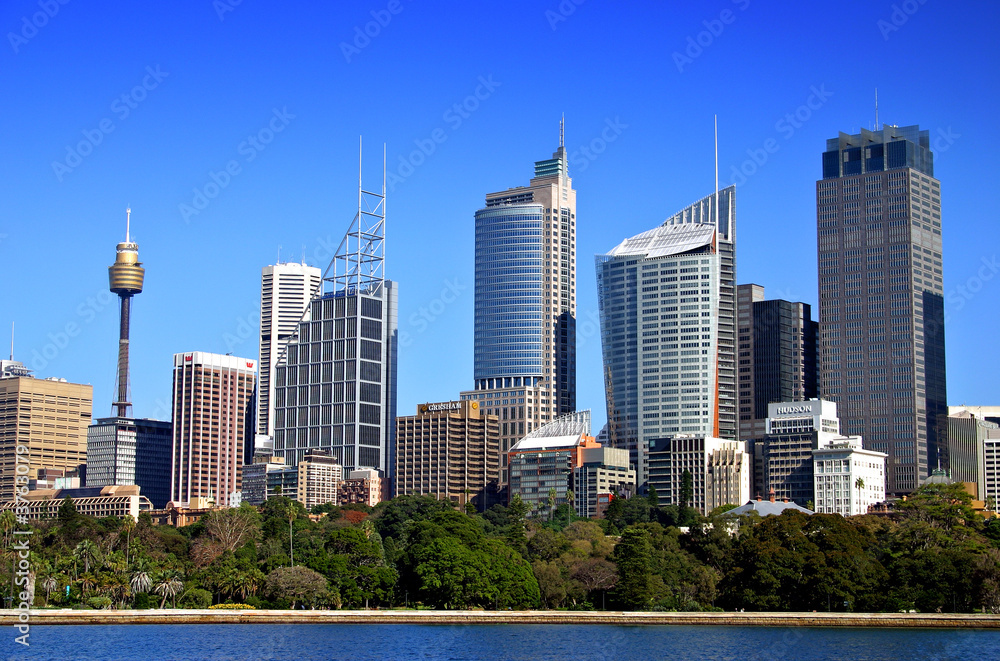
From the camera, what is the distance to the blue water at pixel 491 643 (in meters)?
109

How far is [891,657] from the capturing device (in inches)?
4254

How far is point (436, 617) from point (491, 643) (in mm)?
21132

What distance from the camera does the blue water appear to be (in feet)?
358

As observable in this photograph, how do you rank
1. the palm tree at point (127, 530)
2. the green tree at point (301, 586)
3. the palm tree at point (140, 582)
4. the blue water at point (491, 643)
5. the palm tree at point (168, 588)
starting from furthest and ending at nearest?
the palm tree at point (127, 530), the palm tree at point (140, 582), the palm tree at point (168, 588), the green tree at point (301, 586), the blue water at point (491, 643)

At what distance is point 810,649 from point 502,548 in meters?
46.6

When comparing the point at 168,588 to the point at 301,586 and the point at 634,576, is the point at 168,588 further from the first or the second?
the point at 634,576

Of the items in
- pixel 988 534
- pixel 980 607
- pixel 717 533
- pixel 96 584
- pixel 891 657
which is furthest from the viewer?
pixel 988 534

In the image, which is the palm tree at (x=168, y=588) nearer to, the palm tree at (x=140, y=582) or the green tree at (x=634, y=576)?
the palm tree at (x=140, y=582)

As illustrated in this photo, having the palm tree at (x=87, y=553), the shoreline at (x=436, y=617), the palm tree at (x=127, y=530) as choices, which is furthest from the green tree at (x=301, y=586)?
the palm tree at (x=87, y=553)

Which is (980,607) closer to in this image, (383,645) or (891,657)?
(891,657)

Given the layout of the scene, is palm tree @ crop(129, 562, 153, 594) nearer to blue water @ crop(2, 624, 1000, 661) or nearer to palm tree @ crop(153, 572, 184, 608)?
palm tree @ crop(153, 572, 184, 608)

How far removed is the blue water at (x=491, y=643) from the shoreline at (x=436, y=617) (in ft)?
8.95

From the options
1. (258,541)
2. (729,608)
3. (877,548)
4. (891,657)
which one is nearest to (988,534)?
(877,548)

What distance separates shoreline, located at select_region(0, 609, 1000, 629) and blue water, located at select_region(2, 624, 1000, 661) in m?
2.73
